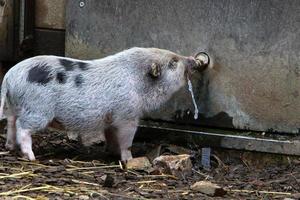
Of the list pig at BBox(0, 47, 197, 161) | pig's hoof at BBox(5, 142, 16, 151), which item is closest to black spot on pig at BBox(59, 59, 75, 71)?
pig at BBox(0, 47, 197, 161)

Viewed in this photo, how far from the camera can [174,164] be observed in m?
5.64

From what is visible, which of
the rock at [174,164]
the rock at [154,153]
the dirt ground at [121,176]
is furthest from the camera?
the rock at [154,153]

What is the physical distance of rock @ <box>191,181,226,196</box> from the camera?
5008mm

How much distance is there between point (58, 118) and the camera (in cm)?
592

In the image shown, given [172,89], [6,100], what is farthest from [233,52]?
[6,100]

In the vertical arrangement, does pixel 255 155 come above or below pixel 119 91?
below

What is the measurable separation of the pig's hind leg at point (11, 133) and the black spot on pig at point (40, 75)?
1.33 feet

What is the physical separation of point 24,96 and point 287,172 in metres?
2.08

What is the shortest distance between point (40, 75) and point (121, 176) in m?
1.03

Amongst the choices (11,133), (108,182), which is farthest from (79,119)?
(108,182)

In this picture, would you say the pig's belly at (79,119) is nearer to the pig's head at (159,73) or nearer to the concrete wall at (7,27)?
the pig's head at (159,73)

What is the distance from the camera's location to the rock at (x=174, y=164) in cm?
560

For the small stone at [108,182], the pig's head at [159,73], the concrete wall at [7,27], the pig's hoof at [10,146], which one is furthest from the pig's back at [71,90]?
the concrete wall at [7,27]

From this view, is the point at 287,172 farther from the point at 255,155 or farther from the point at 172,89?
the point at 172,89
